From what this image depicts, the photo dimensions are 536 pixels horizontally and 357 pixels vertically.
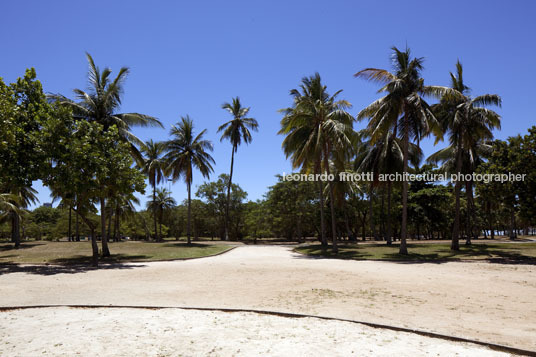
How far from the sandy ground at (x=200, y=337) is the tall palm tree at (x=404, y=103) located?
1555 centimetres

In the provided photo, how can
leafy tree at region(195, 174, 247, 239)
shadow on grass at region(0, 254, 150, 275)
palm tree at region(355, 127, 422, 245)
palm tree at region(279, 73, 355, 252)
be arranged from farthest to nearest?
leafy tree at region(195, 174, 247, 239) → palm tree at region(355, 127, 422, 245) → palm tree at region(279, 73, 355, 252) → shadow on grass at region(0, 254, 150, 275)

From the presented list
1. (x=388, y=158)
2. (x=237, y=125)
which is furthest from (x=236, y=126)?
(x=388, y=158)

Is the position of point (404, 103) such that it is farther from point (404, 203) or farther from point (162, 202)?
point (162, 202)

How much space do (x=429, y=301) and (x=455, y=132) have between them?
18049 mm

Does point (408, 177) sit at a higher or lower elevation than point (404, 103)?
lower

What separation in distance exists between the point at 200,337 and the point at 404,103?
63.4ft

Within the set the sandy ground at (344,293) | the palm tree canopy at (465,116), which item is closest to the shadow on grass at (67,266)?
the sandy ground at (344,293)

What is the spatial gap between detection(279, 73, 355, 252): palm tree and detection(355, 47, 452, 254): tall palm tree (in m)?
2.21

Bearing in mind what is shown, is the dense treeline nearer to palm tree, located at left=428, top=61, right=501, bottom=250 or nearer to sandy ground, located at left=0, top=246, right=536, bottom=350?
palm tree, located at left=428, top=61, right=501, bottom=250

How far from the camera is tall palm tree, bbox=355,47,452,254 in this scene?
19484 millimetres

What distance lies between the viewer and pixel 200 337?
5.22 metres

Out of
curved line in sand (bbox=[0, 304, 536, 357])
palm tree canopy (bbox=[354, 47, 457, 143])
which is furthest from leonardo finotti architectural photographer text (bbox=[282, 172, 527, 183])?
curved line in sand (bbox=[0, 304, 536, 357])

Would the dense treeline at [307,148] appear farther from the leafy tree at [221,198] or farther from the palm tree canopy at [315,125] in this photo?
the leafy tree at [221,198]

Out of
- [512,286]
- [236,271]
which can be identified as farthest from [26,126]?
[512,286]
